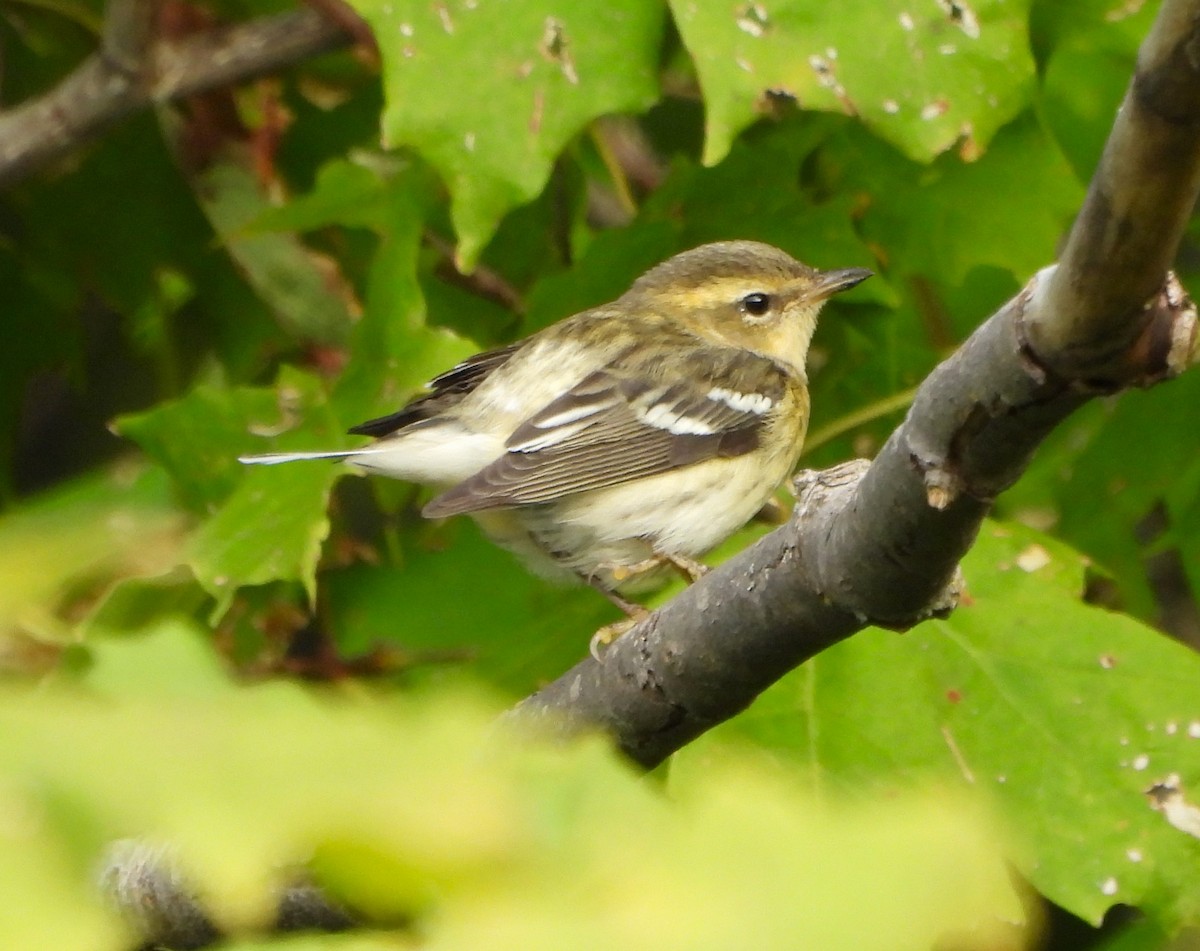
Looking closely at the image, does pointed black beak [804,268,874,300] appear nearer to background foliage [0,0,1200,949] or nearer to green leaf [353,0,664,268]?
background foliage [0,0,1200,949]

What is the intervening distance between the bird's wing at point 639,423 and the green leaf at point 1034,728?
95cm

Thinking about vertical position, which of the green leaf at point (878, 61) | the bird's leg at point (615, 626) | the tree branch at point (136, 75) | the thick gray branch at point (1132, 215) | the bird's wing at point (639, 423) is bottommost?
the bird's wing at point (639, 423)

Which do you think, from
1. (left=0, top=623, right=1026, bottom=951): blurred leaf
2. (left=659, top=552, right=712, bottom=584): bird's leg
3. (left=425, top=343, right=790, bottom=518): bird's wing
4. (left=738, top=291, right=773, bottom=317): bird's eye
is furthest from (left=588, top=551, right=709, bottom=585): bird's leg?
(left=0, top=623, right=1026, bottom=951): blurred leaf

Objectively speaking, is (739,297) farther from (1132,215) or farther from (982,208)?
(1132,215)

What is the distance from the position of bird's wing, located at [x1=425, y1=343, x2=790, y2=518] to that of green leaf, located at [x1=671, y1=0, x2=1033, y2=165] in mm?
1067

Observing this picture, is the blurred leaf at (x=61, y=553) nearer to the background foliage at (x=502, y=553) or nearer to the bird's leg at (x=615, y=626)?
the background foliage at (x=502, y=553)

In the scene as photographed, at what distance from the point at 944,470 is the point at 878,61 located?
1.27m

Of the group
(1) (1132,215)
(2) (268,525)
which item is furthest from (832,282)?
(1) (1132,215)

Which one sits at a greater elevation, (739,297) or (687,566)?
(687,566)

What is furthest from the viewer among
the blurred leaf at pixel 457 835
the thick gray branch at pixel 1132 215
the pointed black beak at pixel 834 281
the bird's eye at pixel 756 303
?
the bird's eye at pixel 756 303

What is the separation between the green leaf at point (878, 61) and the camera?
8.05 feet

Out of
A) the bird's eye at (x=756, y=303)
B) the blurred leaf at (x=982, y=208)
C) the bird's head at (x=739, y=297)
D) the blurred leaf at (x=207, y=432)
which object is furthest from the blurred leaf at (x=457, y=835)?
the bird's eye at (x=756, y=303)

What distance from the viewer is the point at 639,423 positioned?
146 inches

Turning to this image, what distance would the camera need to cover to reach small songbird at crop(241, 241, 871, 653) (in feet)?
11.1
